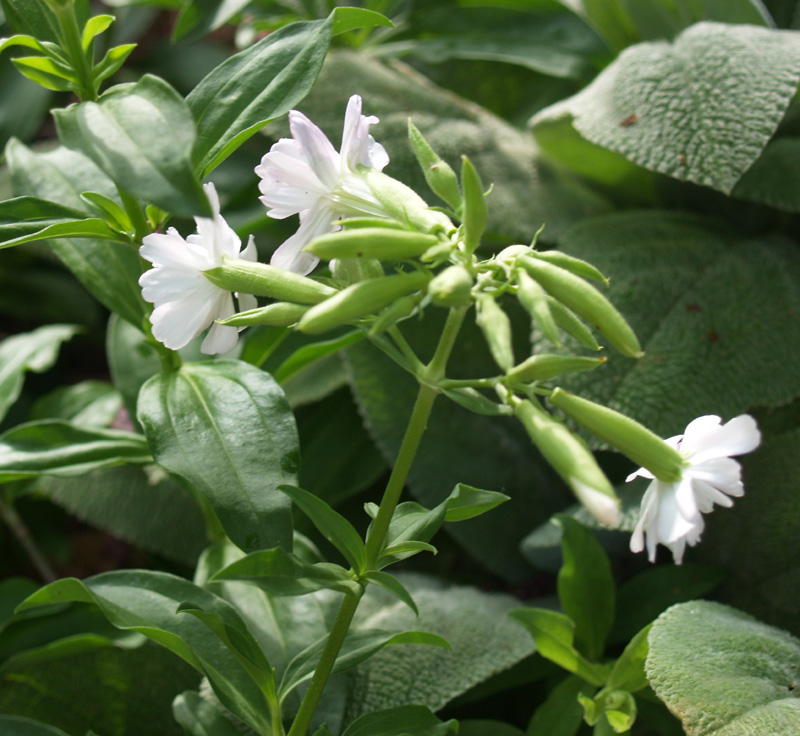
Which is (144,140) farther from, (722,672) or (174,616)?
(722,672)

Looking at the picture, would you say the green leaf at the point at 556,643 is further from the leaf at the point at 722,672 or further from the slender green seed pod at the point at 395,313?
the slender green seed pod at the point at 395,313

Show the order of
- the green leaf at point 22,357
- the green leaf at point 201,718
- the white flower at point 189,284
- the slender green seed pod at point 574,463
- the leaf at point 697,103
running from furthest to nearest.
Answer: the green leaf at point 22,357
the leaf at point 697,103
the green leaf at point 201,718
the white flower at point 189,284
the slender green seed pod at point 574,463

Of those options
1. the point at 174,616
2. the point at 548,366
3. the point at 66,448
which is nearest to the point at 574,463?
the point at 548,366

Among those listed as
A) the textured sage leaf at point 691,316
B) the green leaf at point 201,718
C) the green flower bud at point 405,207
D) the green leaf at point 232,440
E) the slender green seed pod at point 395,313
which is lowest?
the green leaf at point 201,718

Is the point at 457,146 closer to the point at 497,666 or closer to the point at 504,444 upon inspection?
the point at 504,444

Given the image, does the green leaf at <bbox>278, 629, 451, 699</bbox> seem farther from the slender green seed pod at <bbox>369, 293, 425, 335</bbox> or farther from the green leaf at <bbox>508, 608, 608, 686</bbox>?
the slender green seed pod at <bbox>369, 293, 425, 335</bbox>

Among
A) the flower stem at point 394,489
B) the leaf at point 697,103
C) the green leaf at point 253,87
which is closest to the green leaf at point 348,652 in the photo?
the flower stem at point 394,489

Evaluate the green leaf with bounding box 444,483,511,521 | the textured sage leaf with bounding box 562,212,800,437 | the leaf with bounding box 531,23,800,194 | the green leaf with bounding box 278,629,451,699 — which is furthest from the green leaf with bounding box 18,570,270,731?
the leaf with bounding box 531,23,800,194

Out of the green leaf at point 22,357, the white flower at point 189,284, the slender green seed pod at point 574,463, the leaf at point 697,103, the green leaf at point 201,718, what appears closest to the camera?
the slender green seed pod at point 574,463
